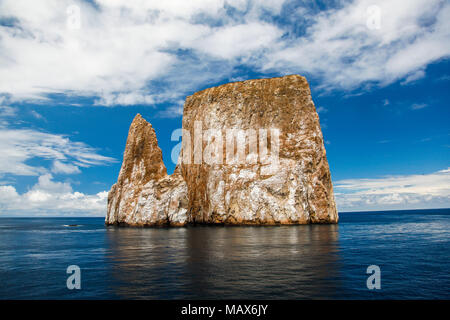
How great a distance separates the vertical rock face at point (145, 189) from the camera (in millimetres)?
72938

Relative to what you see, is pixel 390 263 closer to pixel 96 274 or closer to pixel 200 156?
pixel 96 274

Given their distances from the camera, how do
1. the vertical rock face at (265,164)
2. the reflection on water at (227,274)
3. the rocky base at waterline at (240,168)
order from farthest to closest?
1. the rocky base at waterline at (240,168)
2. the vertical rock face at (265,164)
3. the reflection on water at (227,274)

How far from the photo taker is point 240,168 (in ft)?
259

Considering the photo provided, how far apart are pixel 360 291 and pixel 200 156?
74940 mm

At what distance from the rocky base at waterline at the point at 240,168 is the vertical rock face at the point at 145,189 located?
0.24m

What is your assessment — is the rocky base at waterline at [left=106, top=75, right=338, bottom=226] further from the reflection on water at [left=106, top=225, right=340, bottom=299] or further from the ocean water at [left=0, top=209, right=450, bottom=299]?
the reflection on water at [left=106, top=225, right=340, bottom=299]

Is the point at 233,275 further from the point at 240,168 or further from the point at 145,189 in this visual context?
the point at 240,168

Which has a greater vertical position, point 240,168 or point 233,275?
point 240,168

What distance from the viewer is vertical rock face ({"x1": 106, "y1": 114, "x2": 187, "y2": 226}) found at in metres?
72.9

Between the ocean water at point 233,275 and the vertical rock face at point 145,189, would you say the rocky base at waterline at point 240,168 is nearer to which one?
the vertical rock face at point 145,189

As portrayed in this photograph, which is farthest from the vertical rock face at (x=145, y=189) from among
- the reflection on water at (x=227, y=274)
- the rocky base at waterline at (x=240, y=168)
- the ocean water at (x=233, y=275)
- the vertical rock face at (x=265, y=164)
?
the reflection on water at (x=227, y=274)

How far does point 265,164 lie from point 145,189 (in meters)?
30.0

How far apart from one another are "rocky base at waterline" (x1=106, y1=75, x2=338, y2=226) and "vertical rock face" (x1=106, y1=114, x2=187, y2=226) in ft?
0.78

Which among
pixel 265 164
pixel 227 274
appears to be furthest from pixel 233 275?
pixel 265 164
